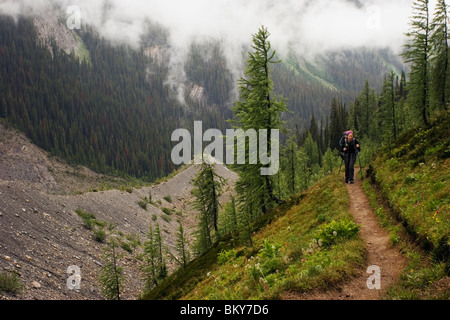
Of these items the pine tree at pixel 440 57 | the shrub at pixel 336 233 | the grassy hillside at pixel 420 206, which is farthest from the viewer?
the pine tree at pixel 440 57

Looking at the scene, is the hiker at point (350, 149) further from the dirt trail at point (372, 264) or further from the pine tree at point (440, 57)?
the pine tree at point (440, 57)

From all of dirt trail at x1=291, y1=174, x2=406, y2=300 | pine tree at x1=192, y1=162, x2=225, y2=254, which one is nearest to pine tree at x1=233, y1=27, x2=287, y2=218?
pine tree at x1=192, y1=162, x2=225, y2=254

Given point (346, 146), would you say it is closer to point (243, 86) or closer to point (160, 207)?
point (243, 86)

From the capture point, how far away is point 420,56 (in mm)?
34469

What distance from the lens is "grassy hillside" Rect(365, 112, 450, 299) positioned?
18.8 feet

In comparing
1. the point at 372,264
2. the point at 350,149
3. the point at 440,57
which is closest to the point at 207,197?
the point at 350,149

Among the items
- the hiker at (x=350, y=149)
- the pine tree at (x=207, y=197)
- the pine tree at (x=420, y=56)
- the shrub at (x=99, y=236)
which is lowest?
the shrub at (x=99, y=236)

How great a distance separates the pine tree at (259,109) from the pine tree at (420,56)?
21682mm

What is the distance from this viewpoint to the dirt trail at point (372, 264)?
605cm

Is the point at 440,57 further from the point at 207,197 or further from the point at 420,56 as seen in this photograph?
the point at 207,197

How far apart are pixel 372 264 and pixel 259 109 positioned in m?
15.3

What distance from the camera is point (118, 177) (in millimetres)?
157750

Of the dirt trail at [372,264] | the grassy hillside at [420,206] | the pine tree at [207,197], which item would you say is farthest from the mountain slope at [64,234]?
the grassy hillside at [420,206]

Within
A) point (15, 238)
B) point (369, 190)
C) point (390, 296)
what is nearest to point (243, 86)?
point (369, 190)
